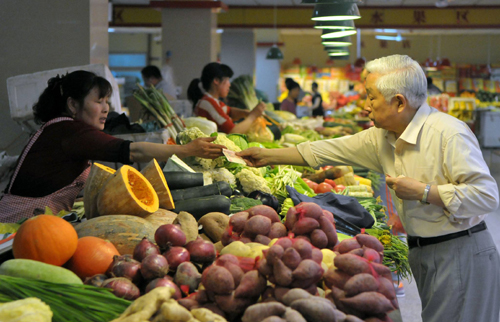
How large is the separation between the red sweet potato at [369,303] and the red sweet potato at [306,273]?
12cm

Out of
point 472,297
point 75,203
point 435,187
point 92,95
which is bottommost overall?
point 472,297

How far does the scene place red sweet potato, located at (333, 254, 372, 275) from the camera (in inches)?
61.4

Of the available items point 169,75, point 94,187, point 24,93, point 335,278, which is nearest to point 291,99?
point 169,75

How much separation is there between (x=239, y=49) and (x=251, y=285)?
15.6 metres

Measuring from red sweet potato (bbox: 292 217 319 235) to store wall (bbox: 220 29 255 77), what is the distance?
49.1 ft

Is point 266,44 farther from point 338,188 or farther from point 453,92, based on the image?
point 338,188

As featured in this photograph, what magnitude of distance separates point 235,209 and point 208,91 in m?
3.02

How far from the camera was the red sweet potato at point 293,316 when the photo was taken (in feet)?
4.43

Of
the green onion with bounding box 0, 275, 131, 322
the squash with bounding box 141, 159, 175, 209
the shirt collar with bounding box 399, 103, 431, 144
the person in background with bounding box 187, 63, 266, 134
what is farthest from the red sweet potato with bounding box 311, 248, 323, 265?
the person in background with bounding box 187, 63, 266, 134

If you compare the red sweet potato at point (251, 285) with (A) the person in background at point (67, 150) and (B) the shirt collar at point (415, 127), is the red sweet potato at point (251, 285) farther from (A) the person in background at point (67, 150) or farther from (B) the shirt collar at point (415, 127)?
(A) the person in background at point (67, 150)

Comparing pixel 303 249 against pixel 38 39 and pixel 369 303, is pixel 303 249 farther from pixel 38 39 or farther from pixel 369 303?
pixel 38 39

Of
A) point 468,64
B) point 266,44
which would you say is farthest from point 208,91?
point 468,64

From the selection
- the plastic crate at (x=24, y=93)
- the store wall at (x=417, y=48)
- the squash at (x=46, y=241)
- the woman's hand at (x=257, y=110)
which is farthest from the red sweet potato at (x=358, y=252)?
the store wall at (x=417, y=48)

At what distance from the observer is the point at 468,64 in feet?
71.0
